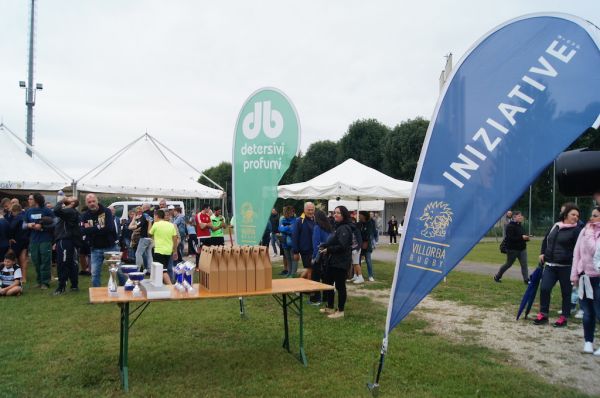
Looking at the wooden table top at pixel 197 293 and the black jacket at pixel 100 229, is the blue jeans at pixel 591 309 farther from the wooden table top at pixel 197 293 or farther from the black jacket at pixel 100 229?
the black jacket at pixel 100 229

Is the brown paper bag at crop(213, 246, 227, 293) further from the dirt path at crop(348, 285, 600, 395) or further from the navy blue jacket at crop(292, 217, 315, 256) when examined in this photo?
the navy blue jacket at crop(292, 217, 315, 256)

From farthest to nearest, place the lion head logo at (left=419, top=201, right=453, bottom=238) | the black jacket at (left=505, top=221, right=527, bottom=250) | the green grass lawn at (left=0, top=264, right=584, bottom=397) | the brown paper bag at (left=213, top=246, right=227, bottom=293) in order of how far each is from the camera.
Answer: the black jacket at (left=505, top=221, right=527, bottom=250), the brown paper bag at (left=213, top=246, right=227, bottom=293), the green grass lawn at (left=0, top=264, right=584, bottom=397), the lion head logo at (left=419, top=201, right=453, bottom=238)

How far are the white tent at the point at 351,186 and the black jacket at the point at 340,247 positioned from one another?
17.4 ft

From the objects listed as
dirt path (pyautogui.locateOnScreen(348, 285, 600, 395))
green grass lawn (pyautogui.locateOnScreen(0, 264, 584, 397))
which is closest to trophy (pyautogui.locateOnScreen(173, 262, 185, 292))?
green grass lawn (pyautogui.locateOnScreen(0, 264, 584, 397))

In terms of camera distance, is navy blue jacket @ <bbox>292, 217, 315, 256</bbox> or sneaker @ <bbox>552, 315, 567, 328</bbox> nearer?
sneaker @ <bbox>552, 315, 567, 328</bbox>

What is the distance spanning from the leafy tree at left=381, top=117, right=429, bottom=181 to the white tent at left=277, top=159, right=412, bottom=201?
1018 inches

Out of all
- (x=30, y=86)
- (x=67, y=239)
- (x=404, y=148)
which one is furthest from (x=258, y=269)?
(x=404, y=148)

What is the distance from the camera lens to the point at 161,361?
513 cm

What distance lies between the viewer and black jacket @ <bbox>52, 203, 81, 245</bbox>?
8750 mm

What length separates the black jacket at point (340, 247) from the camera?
23.1 ft

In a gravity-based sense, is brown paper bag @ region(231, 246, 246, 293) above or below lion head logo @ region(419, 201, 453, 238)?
below

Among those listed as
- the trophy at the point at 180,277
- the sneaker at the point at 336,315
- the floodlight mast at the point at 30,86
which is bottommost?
the sneaker at the point at 336,315

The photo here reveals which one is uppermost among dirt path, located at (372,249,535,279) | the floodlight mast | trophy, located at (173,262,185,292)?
the floodlight mast

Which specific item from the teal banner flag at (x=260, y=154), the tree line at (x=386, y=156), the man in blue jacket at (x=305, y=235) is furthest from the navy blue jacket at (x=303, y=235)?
the tree line at (x=386, y=156)
